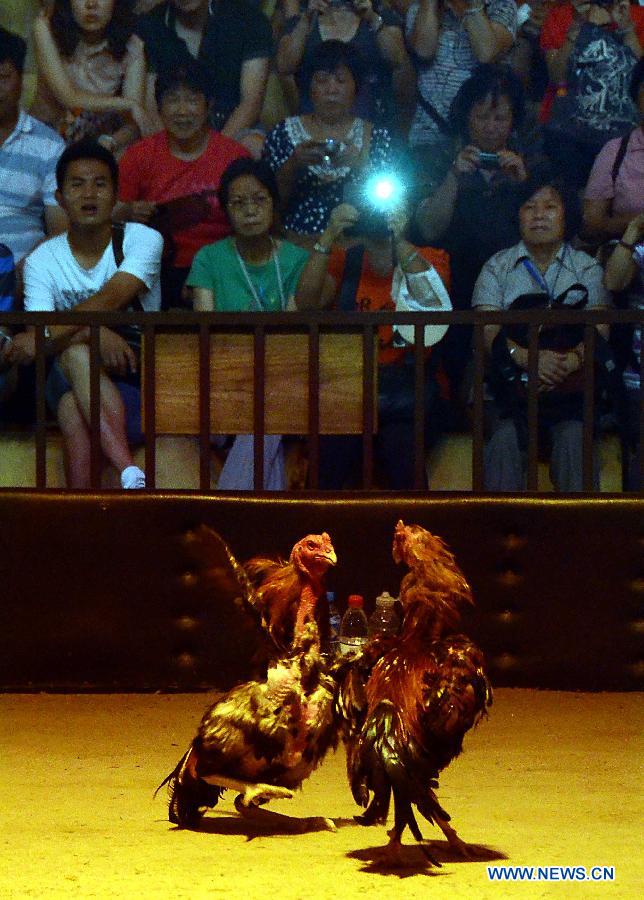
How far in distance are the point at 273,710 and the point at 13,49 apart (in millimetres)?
5633

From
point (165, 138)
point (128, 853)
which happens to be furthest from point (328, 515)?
point (165, 138)

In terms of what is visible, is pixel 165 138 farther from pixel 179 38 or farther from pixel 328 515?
pixel 328 515

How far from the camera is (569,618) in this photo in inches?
243

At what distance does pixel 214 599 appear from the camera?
614cm

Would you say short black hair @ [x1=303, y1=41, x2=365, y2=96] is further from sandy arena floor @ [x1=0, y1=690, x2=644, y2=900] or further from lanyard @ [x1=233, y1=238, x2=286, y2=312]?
sandy arena floor @ [x1=0, y1=690, x2=644, y2=900]

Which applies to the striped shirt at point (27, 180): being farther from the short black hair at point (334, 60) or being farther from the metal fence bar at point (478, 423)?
the metal fence bar at point (478, 423)

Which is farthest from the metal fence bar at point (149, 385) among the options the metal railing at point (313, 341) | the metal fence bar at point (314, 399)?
the metal fence bar at point (314, 399)

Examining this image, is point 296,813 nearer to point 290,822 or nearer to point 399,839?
point 290,822

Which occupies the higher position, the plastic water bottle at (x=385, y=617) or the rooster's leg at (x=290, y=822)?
the plastic water bottle at (x=385, y=617)

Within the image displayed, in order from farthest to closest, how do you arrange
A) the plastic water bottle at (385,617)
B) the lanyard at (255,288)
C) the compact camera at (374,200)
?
the compact camera at (374,200), the lanyard at (255,288), the plastic water bottle at (385,617)

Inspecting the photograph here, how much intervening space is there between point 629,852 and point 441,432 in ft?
13.5

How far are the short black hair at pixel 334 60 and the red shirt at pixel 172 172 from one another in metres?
0.61

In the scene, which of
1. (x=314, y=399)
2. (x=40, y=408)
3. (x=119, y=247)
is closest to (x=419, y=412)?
(x=314, y=399)

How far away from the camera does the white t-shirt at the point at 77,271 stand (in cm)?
798
